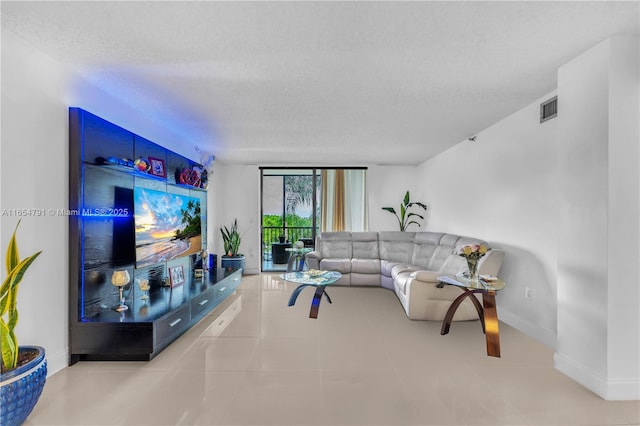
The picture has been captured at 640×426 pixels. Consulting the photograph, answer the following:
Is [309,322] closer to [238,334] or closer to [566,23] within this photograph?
[238,334]

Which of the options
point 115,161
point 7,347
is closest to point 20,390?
point 7,347

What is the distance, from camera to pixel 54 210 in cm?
228

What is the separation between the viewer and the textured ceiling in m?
1.70

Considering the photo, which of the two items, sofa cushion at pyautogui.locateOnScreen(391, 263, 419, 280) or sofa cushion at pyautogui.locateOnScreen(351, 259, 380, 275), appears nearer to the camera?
sofa cushion at pyautogui.locateOnScreen(391, 263, 419, 280)

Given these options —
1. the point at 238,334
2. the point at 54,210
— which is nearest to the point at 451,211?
the point at 238,334

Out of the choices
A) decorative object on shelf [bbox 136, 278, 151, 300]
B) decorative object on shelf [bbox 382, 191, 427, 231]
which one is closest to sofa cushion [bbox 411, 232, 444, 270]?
decorative object on shelf [bbox 382, 191, 427, 231]

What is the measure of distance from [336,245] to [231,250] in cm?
216

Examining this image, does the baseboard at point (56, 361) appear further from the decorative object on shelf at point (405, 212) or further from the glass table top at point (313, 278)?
the decorative object on shelf at point (405, 212)

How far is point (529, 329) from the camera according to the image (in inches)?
123

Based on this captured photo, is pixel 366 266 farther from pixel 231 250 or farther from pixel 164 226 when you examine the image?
pixel 164 226

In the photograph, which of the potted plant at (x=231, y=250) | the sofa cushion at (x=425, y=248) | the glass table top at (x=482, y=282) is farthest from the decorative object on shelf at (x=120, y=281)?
the sofa cushion at (x=425, y=248)

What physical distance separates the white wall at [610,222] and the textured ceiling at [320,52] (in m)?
0.28

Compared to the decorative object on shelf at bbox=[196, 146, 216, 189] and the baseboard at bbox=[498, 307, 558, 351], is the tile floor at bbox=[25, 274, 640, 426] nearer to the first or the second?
the baseboard at bbox=[498, 307, 558, 351]

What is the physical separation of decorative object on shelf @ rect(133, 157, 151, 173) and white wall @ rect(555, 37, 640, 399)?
13.2ft
